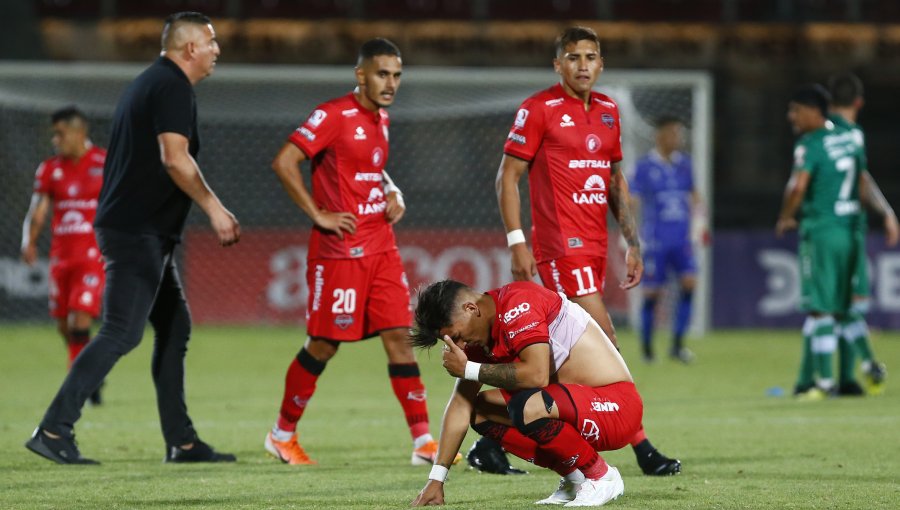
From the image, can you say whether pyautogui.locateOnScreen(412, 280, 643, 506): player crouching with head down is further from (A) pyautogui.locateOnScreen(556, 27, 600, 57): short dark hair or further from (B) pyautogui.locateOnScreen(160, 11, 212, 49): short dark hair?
(B) pyautogui.locateOnScreen(160, 11, 212, 49): short dark hair

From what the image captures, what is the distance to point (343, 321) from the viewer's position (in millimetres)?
6520

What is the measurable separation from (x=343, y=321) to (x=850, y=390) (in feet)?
15.4

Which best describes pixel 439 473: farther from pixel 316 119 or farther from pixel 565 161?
pixel 316 119

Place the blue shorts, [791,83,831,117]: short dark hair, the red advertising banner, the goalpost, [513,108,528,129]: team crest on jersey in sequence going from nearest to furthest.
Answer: [513,108,528,129]: team crest on jersey < [791,83,831,117]: short dark hair < the blue shorts < the goalpost < the red advertising banner

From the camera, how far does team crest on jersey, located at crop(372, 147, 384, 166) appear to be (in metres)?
6.63

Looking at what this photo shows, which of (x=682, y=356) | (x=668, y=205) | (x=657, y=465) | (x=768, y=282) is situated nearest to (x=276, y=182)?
(x=668, y=205)

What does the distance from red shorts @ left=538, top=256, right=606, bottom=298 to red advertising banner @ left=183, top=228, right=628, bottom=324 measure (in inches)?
389

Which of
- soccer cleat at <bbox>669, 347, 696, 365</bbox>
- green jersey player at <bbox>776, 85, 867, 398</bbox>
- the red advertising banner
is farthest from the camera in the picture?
the red advertising banner

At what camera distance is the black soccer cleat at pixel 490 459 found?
607cm

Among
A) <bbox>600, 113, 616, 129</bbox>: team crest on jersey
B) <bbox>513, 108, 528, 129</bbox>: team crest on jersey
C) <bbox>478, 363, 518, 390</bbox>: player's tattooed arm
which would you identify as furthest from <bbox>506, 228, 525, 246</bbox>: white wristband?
<bbox>478, 363, 518, 390</bbox>: player's tattooed arm

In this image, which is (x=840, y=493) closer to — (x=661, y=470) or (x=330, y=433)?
(x=661, y=470)

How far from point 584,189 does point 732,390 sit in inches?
171

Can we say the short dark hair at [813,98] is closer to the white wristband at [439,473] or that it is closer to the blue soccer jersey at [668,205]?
the blue soccer jersey at [668,205]

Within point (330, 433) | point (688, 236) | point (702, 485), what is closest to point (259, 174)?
point (688, 236)
